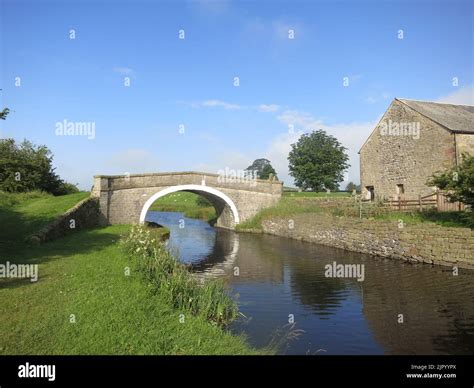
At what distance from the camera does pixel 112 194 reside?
89.6 ft

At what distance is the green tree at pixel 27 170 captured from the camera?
2934 centimetres

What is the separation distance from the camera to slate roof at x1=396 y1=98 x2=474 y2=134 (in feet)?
83.4

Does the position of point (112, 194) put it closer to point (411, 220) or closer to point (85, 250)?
point (85, 250)

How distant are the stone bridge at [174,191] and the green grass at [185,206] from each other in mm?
13284

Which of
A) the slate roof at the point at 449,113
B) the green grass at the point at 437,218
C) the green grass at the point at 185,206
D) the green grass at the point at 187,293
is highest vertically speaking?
the slate roof at the point at 449,113

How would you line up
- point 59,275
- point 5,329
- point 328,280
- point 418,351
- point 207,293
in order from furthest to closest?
1. point 328,280
2. point 59,275
3. point 207,293
4. point 418,351
5. point 5,329

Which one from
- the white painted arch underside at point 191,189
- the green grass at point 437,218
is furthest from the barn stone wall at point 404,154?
the white painted arch underside at point 191,189

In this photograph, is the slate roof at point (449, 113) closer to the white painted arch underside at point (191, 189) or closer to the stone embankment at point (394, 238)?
the stone embankment at point (394, 238)

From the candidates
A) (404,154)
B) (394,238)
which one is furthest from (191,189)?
(394,238)

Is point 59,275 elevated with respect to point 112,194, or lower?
lower

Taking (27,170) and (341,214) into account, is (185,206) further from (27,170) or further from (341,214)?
(341,214)

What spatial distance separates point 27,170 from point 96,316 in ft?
92.2

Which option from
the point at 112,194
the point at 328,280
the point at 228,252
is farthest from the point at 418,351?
the point at 112,194
